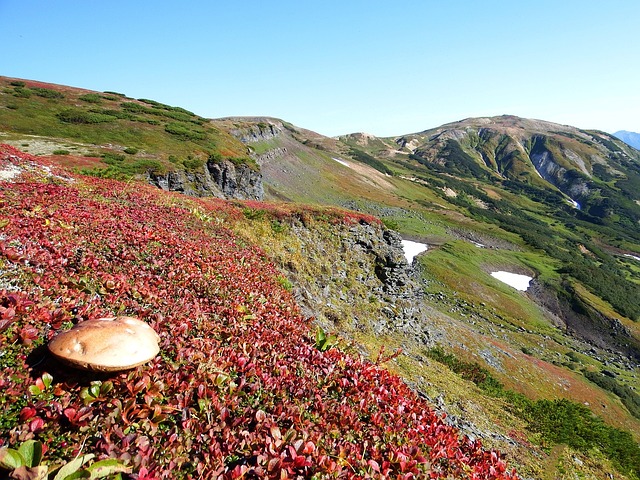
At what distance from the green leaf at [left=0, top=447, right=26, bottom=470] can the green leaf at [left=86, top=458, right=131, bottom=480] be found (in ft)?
2.58

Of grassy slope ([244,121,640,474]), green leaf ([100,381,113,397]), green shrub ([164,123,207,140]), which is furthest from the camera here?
green shrub ([164,123,207,140])

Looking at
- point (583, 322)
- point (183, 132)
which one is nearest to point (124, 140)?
point (183, 132)

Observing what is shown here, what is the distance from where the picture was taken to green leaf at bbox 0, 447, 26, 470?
13.6 ft

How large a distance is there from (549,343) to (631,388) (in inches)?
492

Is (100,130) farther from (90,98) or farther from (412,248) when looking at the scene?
(412,248)

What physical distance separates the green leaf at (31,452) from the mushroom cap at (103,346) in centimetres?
138

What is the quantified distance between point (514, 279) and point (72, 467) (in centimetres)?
9486

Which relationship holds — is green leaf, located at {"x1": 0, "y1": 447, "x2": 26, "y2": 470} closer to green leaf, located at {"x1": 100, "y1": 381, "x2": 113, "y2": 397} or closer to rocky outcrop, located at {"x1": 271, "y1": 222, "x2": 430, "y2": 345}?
green leaf, located at {"x1": 100, "y1": 381, "x2": 113, "y2": 397}

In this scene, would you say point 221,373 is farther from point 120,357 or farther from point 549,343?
point 549,343

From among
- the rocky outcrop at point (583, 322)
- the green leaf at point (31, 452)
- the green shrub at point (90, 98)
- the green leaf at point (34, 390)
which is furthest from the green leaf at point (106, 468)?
the green shrub at point (90, 98)

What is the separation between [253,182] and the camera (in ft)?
214

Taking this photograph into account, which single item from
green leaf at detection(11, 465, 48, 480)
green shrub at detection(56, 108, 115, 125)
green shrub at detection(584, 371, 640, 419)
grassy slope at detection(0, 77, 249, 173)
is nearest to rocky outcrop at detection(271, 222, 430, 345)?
green leaf at detection(11, 465, 48, 480)

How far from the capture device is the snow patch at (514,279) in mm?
80613

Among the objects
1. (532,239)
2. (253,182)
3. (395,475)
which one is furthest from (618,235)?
(395,475)
